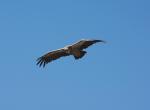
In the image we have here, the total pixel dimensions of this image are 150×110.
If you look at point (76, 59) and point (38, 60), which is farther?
point (38, 60)

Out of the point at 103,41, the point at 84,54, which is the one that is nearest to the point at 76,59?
the point at 84,54

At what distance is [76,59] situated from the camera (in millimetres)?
43969

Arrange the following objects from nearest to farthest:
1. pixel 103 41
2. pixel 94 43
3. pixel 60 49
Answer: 1. pixel 103 41
2. pixel 94 43
3. pixel 60 49

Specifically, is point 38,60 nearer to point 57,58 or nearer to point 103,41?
point 57,58

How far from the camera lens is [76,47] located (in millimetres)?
44625

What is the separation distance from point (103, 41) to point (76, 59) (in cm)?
341

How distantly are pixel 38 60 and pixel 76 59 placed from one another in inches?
→ 176

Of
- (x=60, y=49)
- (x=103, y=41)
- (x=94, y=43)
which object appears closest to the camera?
(x=103, y=41)

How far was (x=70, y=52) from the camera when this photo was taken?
45.0 meters

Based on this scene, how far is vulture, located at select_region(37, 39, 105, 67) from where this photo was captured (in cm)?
4416

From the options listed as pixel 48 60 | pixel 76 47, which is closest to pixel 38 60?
pixel 48 60

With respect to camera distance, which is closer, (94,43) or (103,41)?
(103,41)

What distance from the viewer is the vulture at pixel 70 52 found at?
44.2 meters

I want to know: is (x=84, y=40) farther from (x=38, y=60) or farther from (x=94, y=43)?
(x=38, y=60)
